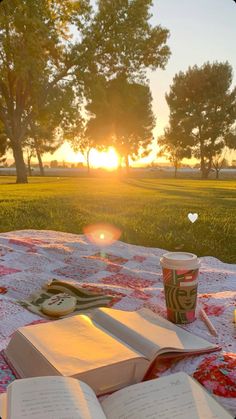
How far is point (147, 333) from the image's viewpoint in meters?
1.47

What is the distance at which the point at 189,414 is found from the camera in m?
1.01

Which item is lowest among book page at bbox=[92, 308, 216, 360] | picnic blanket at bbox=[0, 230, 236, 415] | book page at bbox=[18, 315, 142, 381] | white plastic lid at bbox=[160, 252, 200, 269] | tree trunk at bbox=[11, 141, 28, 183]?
picnic blanket at bbox=[0, 230, 236, 415]

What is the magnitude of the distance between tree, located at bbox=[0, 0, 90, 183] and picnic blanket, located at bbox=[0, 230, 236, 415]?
A: 10166mm

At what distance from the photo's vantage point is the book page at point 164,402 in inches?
39.6

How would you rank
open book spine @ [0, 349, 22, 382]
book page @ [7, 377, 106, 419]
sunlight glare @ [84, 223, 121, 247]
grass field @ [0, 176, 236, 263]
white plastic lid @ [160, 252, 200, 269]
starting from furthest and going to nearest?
grass field @ [0, 176, 236, 263]
sunlight glare @ [84, 223, 121, 247]
white plastic lid @ [160, 252, 200, 269]
open book spine @ [0, 349, 22, 382]
book page @ [7, 377, 106, 419]

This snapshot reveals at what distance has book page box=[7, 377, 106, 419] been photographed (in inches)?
36.1

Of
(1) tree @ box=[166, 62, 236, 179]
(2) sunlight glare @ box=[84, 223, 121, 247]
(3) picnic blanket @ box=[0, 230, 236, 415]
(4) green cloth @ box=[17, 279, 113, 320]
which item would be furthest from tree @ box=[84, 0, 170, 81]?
(4) green cloth @ box=[17, 279, 113, 320]

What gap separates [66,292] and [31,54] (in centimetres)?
1197

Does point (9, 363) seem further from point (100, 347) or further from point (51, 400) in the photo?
point (51, 400)

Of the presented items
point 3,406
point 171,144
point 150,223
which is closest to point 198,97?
point 171,144

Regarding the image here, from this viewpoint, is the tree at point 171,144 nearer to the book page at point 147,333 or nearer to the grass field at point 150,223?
the grass field at point 150,223

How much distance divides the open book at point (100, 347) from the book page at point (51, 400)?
0.13m

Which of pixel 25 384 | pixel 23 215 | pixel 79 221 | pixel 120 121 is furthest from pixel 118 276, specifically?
pixel 120 121

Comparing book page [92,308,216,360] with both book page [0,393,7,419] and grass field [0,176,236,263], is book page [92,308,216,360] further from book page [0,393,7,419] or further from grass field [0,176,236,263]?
grass field [0,176,236,263]
